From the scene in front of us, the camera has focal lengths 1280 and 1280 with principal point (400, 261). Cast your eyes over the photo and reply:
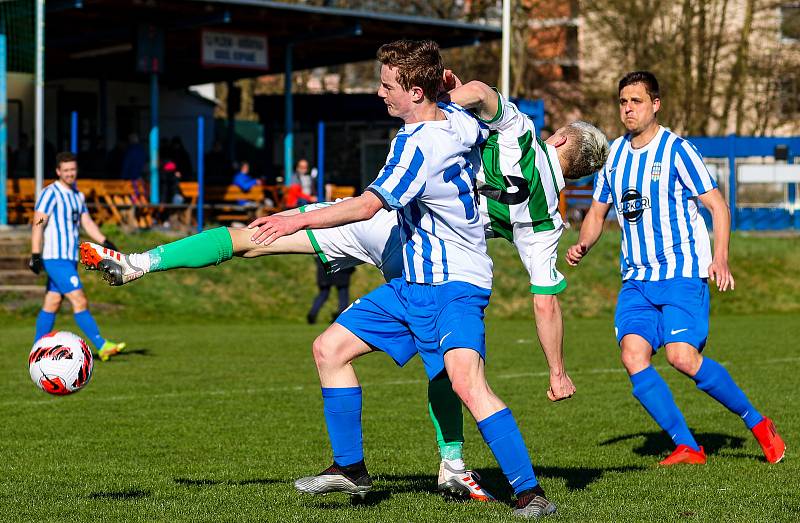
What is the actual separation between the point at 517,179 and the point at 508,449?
1.26 meters

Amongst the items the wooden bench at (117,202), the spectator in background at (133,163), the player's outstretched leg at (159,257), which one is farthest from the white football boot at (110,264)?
the spectator in background at (133,163)

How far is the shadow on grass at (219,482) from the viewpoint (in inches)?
260

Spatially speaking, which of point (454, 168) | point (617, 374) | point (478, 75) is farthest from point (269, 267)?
point (478, 75)

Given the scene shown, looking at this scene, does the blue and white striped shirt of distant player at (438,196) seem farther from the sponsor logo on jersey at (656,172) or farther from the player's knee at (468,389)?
the sponsor logo on jersey at (656,172)

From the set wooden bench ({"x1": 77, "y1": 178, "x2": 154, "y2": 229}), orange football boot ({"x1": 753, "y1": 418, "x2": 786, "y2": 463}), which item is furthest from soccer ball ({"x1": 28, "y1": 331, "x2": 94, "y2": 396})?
wooden bench ({"x1": 77, "y1": 178, "x2": 154, "y2": 229})

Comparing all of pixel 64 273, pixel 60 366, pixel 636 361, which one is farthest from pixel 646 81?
pixel 64 273

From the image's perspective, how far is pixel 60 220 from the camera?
519 inches

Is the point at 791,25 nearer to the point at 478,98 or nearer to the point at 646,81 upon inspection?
the point at 646,81

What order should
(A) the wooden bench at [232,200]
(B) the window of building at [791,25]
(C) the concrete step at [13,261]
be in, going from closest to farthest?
(C) the concrete step at [13,261] < (A) the wooden bench at [232,200] < (B) the window of building at [791,25]

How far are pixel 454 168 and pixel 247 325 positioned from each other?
597 inches

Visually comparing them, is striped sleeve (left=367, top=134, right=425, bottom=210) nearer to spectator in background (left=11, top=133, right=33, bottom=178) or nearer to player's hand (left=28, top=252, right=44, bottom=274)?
player's hand (left=28, top=252, right=44, bottom=274)

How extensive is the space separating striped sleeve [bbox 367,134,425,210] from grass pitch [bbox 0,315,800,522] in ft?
4.68

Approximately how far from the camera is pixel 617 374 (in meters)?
12.7

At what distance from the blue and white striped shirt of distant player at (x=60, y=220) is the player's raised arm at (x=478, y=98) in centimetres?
833
